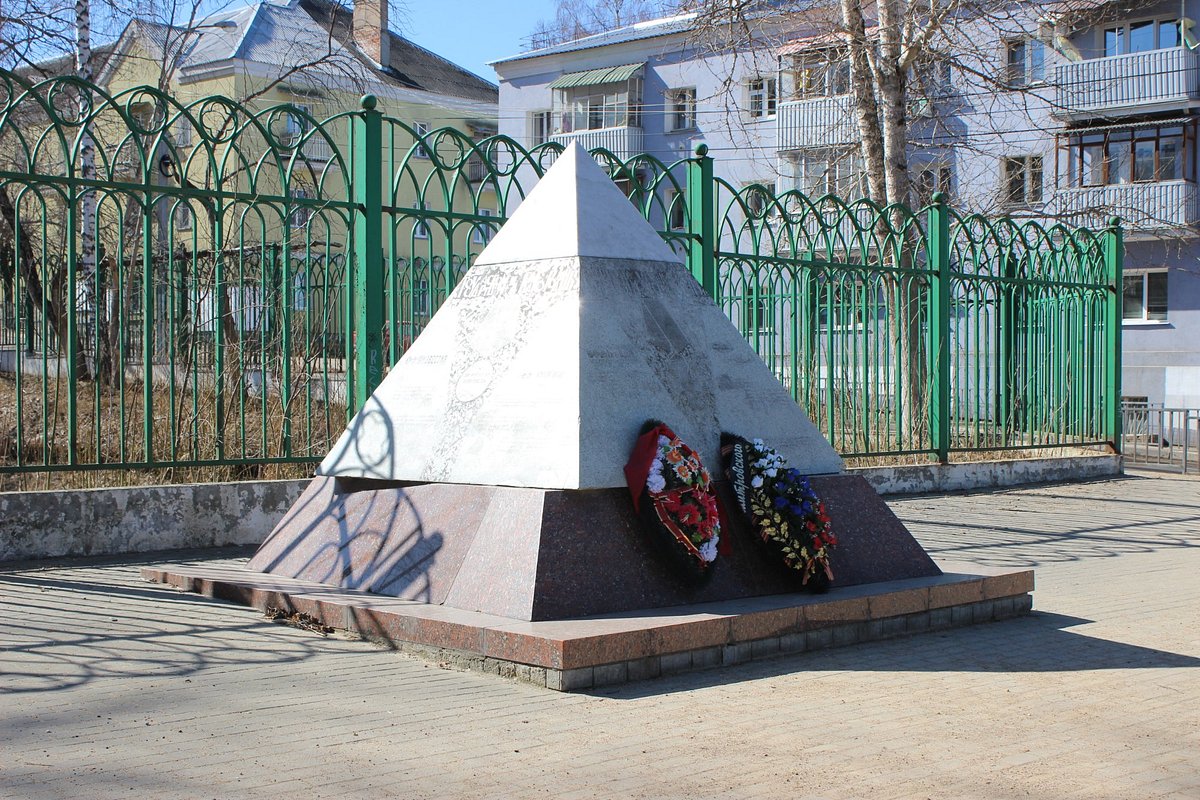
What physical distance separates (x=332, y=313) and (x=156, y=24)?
499 inches

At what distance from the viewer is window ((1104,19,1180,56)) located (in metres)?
31.3

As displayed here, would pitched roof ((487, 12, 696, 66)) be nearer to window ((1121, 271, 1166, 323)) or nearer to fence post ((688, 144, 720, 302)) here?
window ((1121, 271, 1166, 323))

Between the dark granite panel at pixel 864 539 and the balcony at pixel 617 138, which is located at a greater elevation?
the balcony at pixel 617 138

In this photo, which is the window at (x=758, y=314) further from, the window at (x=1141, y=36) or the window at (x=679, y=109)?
the window at (x=679, y=109)

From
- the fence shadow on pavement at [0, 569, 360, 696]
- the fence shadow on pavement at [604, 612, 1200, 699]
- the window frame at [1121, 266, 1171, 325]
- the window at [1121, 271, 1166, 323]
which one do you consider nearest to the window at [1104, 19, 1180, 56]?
the window frame at [1121, 266, 1171, 325]

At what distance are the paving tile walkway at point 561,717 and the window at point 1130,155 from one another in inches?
1078

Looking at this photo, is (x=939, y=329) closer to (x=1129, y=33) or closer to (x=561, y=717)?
(x=561, y=717)

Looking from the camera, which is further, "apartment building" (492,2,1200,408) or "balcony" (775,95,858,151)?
"balcony" (775,95,858,151)

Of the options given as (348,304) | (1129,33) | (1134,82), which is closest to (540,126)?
(1129,33)

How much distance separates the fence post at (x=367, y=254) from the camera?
9.04 meters

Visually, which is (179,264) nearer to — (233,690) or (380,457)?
(380,457)

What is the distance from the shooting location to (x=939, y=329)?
1359 cm

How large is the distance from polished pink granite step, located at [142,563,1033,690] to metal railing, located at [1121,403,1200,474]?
12.6m

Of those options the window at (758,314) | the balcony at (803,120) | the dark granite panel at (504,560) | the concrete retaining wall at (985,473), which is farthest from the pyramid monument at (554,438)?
the balcony at (803,120)
